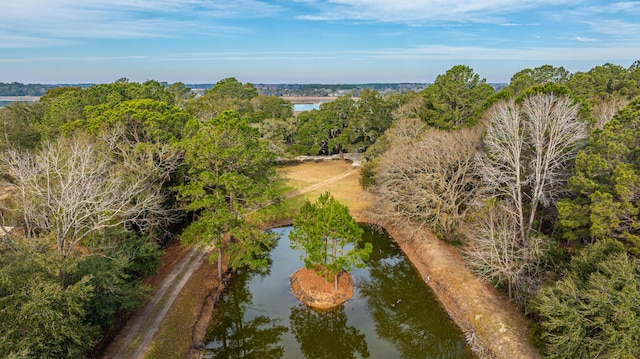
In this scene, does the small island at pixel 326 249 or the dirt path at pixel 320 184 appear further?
the dirt path at pixel 320 184

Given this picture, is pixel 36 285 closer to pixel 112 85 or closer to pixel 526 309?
pixel 526 309

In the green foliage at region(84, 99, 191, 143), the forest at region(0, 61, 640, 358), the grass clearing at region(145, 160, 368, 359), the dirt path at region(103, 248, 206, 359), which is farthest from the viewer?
the green foliage at region(84, 99, 191, 143)

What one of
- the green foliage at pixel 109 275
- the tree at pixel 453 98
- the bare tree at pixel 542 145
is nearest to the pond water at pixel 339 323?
the green foliage at pixel 109 275

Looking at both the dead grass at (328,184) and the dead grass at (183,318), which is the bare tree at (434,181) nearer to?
the dead grass at (328,184)

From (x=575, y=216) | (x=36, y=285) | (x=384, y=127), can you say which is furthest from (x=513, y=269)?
(x=384, y=127)

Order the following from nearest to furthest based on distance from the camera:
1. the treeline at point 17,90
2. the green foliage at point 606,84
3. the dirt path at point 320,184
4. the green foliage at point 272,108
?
the dirt path at point 320,184
the green foliage at point 606,84
the green foliage at point 272,108
the treeline at point 17,90

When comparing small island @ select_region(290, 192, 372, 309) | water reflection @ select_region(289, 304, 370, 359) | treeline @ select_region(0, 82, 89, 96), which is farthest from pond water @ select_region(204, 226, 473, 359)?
treeline @ select_region(0, 82, 89, 96)

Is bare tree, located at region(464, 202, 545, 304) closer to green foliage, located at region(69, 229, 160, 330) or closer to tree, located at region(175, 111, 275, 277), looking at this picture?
tree, located at region(175, 111, 275, 277)

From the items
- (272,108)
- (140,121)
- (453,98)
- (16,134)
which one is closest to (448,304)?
(140,121)

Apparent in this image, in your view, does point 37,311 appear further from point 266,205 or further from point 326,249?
point 326,249
